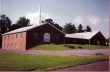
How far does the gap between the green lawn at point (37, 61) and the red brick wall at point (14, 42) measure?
671mm

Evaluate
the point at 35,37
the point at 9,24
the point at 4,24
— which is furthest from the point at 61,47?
the point at 4,24

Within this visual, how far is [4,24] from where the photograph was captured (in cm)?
743

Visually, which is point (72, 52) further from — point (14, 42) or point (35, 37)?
point (14, 42)

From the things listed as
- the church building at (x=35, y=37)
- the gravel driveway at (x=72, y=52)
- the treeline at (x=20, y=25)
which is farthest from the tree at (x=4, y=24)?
the gravel driveway at (x=72, y=52)

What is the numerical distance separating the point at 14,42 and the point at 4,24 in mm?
1370

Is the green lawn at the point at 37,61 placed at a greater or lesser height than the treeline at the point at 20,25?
lesser

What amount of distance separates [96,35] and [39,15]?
8.46 feet

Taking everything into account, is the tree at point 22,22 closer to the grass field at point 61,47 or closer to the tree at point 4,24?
the tree at point 4,24

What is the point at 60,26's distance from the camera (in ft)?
26.2

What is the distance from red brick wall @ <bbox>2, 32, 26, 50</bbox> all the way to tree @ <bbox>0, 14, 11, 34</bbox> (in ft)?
1.37

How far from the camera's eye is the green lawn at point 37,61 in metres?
6.68

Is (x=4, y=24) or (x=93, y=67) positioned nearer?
(x=93, y=67)

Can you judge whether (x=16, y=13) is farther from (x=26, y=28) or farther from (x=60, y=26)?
(x=60, y=26)

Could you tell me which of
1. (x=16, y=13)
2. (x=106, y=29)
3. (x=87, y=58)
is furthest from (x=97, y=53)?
(x=16, y=13)
